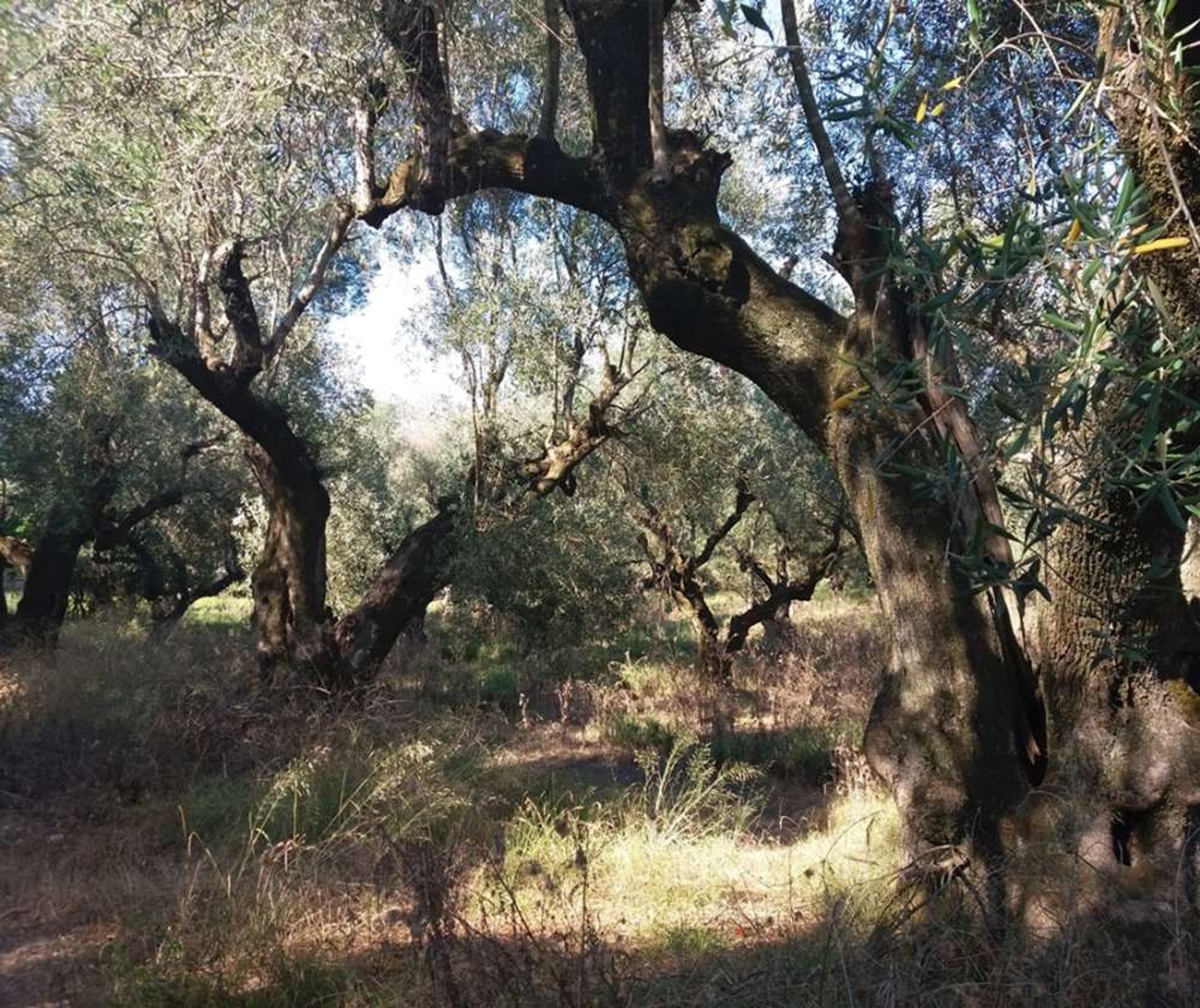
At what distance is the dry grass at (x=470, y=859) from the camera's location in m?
3.50

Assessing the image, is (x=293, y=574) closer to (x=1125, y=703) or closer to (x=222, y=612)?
(x=1125, y=703)

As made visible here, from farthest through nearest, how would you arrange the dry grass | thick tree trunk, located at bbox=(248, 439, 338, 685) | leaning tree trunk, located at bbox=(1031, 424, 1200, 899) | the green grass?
the green grass < thick tree trunk, located at bbox=(248, 439, 338, 685) < leaning tree trunk, located at bbox=(1031, 424, 1200, 899) < the dry grass

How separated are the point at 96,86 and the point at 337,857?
546cm

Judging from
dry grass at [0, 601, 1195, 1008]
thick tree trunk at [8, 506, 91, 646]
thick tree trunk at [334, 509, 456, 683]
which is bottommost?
dry grass at [0, 601, 1195, 1008]

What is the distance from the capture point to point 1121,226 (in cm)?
228

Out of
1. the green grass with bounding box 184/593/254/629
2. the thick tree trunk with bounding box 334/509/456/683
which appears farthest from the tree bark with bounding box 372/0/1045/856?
the green grass with bounding box 184/593/254/629

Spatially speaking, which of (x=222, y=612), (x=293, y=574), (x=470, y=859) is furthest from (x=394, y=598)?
(x=222, y=612)

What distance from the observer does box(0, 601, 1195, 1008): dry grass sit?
350 centimetres

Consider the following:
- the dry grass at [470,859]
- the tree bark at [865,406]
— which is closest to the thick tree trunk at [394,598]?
the dry grass at [470,859]

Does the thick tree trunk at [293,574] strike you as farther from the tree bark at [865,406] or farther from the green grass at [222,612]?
the green grass at [222,612]

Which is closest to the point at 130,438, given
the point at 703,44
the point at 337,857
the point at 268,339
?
the point at 268,339

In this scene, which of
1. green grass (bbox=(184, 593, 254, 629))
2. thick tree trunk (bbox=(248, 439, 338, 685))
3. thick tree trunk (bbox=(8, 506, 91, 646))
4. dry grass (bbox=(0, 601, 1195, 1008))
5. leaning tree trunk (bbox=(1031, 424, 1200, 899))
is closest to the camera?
dry grass (bbox=(0, 601, 1195, 1008))

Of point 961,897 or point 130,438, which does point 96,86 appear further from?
point 130,438

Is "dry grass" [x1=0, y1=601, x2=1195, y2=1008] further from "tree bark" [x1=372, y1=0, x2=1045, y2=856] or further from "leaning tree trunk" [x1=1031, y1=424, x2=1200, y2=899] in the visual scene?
"tree bark" [x1=372, y1=0, x2=1045, y2=856]
